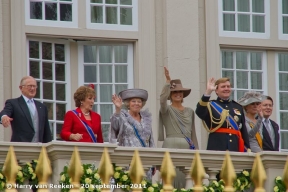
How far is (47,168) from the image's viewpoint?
954 centimetres

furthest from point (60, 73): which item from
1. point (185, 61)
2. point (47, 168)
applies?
point (47, 168)

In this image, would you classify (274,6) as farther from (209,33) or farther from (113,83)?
(113,83)

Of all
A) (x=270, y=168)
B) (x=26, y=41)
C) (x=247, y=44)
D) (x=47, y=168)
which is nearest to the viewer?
(x=47, y=168)

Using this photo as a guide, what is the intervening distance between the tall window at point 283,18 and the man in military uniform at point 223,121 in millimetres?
3924

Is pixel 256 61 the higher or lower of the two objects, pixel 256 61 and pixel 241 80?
the higher

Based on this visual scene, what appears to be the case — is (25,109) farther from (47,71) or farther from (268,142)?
(268,142)

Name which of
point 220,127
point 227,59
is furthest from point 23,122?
point 227,59

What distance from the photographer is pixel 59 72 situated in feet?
60.5

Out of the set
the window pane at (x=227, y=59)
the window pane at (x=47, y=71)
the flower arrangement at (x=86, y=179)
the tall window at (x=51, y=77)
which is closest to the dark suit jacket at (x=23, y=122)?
the flower arrangement at (x=86, y=179)

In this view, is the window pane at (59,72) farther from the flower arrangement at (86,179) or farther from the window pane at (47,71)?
the flower arrangement at (86,179)

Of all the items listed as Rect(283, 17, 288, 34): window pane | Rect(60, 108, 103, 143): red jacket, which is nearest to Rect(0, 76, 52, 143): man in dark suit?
Rect(60, 108, 103, 143): red jacket

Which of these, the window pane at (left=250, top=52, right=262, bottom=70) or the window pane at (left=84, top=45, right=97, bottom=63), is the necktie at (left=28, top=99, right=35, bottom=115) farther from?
the window pane at (left=250, top=52, right=262, bottom=70)

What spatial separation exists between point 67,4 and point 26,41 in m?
0.95

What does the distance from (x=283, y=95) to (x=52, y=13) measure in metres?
4.07
